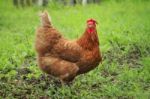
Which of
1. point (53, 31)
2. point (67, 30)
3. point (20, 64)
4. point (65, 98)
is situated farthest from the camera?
point (67, 30)

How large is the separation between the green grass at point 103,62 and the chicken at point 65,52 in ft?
1.14

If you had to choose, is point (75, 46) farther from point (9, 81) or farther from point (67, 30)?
point (67, 30)

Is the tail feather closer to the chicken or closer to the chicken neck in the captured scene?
the chicken

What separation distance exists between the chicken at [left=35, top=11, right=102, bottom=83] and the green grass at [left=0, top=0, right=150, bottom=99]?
35 cm

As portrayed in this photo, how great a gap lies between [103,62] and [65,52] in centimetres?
173

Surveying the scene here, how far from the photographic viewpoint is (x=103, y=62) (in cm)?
975

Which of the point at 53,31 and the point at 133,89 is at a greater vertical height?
the point at 53,31

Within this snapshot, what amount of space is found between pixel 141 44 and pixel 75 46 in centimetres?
299

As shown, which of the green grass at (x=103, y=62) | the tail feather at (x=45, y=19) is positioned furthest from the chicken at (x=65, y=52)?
the green grass at (x=103, y=62)

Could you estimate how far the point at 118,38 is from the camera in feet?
37.8

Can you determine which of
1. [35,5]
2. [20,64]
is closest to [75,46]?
[20,64]

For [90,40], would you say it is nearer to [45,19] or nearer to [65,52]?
[65,52]

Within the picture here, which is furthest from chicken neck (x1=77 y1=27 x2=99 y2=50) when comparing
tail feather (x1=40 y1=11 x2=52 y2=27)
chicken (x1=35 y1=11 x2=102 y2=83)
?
tail feather (x1=40 y1=11 x2=52 y2=27)

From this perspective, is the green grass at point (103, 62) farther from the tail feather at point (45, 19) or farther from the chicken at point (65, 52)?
Answer: the tail feather at point (45, 19)
